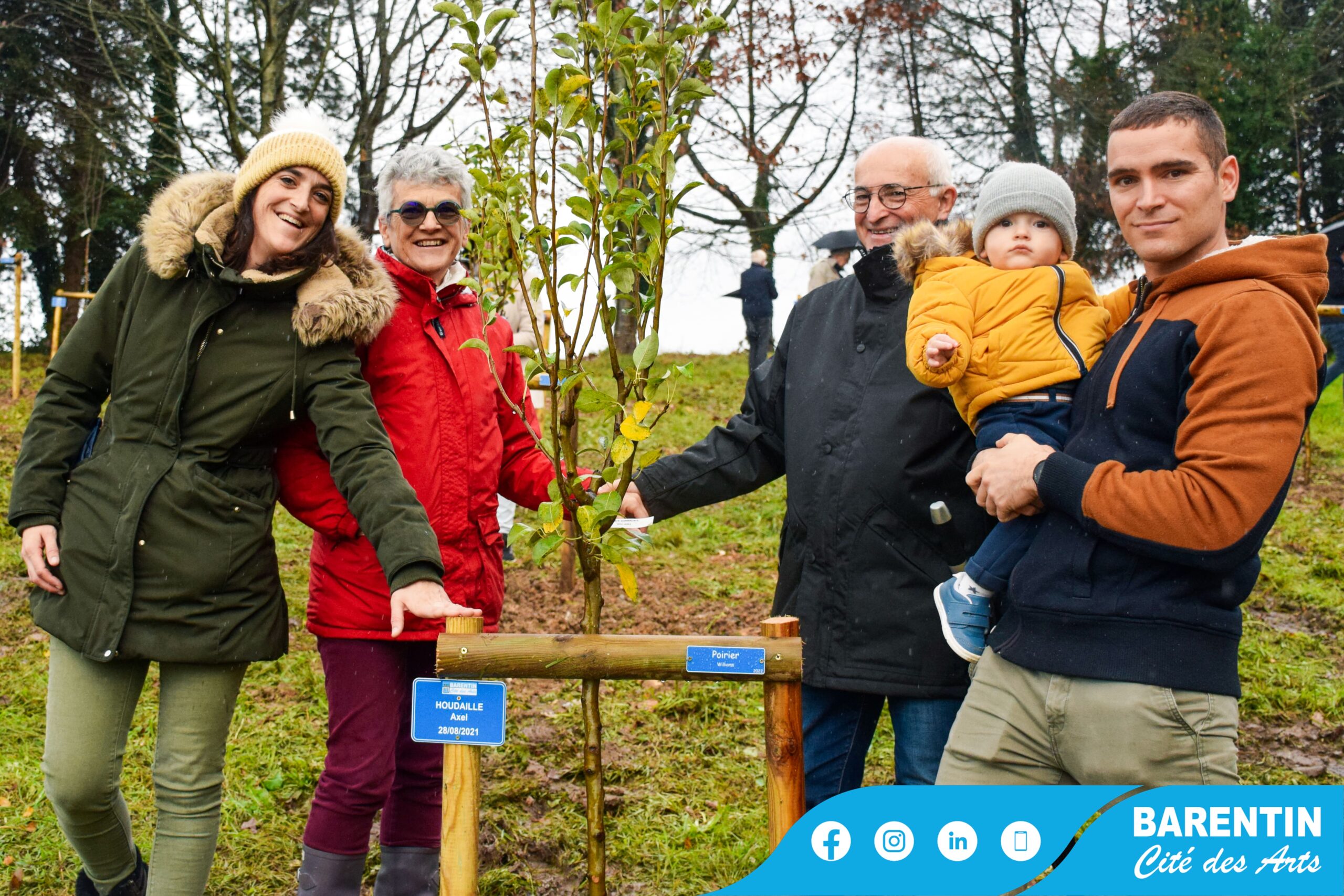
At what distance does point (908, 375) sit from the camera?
8.21 ft

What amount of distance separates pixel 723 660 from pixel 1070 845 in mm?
646

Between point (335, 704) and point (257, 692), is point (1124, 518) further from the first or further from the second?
point (257, 692)

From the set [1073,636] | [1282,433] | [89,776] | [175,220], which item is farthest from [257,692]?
[1282,433]

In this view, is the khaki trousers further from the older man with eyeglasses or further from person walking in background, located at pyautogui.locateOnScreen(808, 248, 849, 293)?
person walking in background, located at pyautogui.locateOnScreen(808, 248, 849, 293)

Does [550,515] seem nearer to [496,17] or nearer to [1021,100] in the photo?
[496,17]

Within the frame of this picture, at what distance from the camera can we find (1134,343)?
1949 millimetres

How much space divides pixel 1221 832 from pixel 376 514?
172 cm

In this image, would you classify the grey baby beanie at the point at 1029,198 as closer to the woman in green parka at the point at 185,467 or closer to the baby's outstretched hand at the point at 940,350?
the baby's outstretched hand at the point at 940,350

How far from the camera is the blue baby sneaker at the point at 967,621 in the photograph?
221cm

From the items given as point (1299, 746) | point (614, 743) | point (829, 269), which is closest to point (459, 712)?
point (614, 743)

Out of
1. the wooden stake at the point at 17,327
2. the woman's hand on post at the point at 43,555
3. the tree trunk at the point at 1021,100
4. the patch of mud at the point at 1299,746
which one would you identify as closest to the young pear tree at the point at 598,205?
the woman's hand on post at the point at 43,555

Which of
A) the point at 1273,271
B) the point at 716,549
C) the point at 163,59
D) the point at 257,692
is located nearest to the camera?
the point at 1273,271

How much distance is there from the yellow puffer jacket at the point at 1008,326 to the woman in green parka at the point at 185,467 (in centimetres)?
124

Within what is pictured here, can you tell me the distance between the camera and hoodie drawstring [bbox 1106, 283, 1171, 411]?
6.37ft
